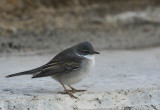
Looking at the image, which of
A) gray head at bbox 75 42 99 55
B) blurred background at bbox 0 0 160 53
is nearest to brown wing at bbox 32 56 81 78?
gray head at bbox 75 42 99 55

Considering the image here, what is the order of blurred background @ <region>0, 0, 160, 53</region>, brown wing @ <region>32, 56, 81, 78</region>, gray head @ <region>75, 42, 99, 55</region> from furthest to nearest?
blurred background @ <region>0, 0, 160, 53</region> → gray head @ <region>75, 42, 99, 55</region> → brown wing @ <region>32, 56, 81, 78</region>

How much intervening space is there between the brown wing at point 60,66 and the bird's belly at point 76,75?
0.18 feet

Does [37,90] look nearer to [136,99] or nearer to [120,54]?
[136,99]

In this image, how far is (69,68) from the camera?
19.0 ft

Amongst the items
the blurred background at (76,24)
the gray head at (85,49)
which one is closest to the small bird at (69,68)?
the gray head at (85,49)

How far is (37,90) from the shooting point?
583 cm

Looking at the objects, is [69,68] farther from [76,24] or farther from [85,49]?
[76,24]

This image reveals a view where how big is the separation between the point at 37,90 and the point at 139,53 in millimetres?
3565

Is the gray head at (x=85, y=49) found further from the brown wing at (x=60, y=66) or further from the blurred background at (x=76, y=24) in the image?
the blurred background at (x=76, y=24)

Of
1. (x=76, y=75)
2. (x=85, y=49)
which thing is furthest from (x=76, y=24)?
(x=76, y=75)

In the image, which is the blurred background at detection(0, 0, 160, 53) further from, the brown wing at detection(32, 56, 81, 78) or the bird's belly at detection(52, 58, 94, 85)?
the bird's belly at detection(52, 58, 94, 85)

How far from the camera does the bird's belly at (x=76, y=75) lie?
5746 mm

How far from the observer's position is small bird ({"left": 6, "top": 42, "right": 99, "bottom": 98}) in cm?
575

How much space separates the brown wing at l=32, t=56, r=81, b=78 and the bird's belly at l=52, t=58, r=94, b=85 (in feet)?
0.18
